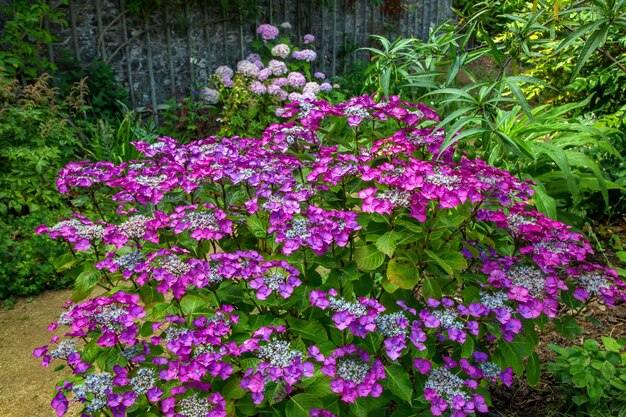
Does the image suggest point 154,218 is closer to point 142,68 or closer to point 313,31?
point 142,68

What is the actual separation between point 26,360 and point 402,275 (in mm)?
2266

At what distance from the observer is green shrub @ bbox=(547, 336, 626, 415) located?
6.38 ft

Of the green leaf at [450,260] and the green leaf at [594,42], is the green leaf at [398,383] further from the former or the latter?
the green leaf at [594,42]

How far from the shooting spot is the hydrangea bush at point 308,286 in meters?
1.42

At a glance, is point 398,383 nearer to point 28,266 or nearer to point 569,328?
point 569,328

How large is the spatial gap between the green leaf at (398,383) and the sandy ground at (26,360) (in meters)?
1.61

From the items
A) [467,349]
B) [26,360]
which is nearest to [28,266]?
[26,360]

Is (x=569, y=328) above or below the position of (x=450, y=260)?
below

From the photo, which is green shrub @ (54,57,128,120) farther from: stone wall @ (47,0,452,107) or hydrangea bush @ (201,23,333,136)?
hydrangea bush @ (201,23,333,136)

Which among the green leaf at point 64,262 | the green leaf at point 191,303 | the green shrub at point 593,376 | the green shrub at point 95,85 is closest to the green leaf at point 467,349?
the green shrub at point 593,376

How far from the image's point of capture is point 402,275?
162cm

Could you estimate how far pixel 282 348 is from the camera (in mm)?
1378

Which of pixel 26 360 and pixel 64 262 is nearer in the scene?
pixel 64 262

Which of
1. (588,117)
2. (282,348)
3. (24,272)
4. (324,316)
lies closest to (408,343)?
(324,316)
